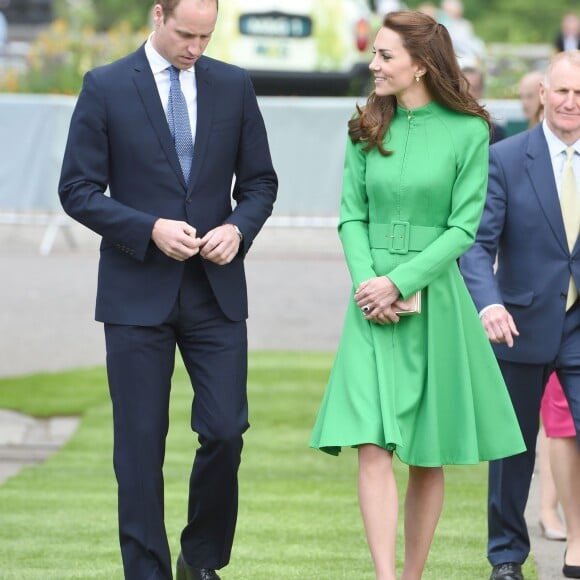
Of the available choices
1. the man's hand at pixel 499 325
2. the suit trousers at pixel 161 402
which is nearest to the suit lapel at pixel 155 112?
the suit trousers at pixel 161 402

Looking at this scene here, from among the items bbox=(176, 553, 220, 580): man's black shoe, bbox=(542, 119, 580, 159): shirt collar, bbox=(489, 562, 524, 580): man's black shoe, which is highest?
bbox=(542, 119, 580, 159): shirt collar

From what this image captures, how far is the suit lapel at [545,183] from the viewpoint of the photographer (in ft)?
20.5

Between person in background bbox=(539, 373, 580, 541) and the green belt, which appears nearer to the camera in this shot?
the green belt

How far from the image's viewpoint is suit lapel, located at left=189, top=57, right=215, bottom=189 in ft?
18.4

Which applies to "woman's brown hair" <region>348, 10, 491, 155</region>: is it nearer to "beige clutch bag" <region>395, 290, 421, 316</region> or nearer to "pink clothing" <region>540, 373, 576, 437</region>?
"beige clutch bag" <region>395, 290, 421, 316</region>

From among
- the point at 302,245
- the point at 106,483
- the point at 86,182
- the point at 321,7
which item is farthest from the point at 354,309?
the point at 321,7

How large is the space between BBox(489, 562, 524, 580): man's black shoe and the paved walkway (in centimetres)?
358

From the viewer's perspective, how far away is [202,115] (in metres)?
5.65

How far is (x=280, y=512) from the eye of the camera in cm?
800

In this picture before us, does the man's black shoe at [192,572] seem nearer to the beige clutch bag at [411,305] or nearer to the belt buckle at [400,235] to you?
the beige clutch bag at [411,305]

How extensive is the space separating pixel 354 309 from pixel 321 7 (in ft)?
→ 47.6

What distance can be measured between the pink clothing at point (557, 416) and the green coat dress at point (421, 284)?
1.16 m

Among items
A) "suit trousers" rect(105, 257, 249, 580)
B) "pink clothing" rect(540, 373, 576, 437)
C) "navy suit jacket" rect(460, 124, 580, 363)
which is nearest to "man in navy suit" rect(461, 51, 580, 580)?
"navy suit jacket" rect(460, 124, 580, 363)

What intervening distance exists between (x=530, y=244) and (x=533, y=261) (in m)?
0.07
